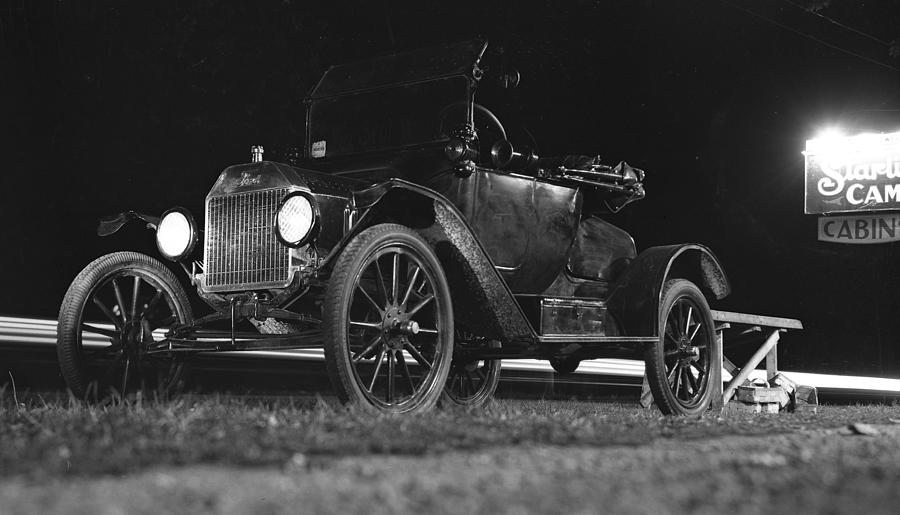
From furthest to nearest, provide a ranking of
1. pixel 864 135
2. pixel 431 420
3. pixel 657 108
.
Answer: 1. pixel 657 108
2. pixel 864 135
3. pixel 431 420

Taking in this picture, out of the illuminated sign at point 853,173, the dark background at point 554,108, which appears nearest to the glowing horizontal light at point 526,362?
the dark background at point 554,108

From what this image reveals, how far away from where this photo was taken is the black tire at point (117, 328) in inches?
264

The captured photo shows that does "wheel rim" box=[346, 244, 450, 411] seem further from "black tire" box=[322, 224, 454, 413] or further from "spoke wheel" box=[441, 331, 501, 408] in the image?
"spoke wheel" box=[441, 331, 501, 408]

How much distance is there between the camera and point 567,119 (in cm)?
1875

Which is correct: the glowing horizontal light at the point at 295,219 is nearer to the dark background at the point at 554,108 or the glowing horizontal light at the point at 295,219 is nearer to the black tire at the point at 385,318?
the black tire at the point at 385,318

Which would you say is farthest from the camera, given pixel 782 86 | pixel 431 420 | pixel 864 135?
pixel 782 86

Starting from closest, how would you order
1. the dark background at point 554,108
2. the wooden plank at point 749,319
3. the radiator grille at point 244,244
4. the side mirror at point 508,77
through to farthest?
the radiator grille at point 244,244 → the side mirror at point 508,77 → the wooden plank at point 749,319 → the dark background at point 554,108

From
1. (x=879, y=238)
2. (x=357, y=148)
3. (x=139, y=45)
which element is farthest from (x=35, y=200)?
(x=879, y=238)

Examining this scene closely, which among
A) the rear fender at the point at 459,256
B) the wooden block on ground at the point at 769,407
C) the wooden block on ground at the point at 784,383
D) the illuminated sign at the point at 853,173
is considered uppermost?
the illuminated sign at the point at 853,173

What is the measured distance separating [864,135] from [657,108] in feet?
14.5

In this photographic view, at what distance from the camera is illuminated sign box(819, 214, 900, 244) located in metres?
18.8

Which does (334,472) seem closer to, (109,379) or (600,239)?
(109,379)

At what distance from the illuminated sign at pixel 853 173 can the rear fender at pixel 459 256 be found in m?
13.1

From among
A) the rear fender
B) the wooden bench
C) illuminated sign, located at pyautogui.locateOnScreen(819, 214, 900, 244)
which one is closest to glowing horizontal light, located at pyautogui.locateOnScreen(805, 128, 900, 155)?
illuminated sign, located at pyautogui.locateOnScreen(819, 214, 900, 244)
